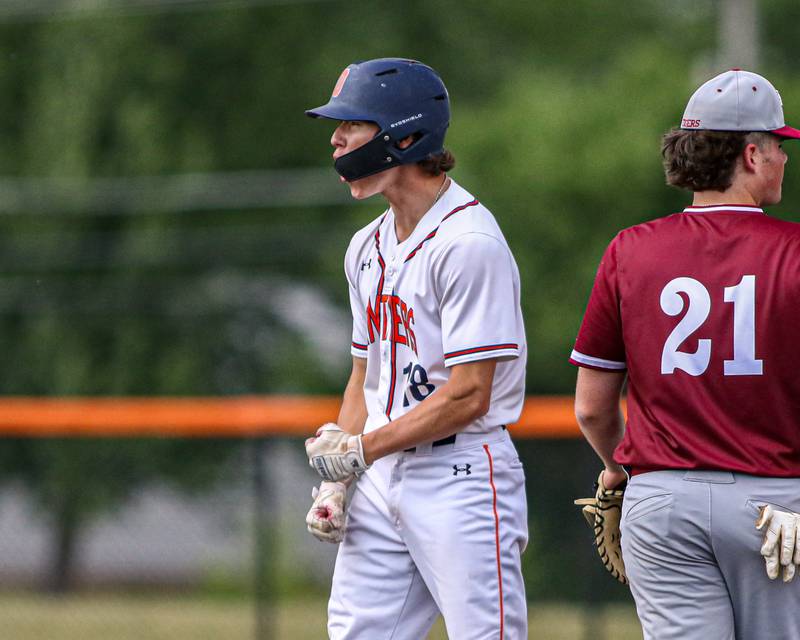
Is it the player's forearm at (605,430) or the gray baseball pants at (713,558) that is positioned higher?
the player's forearm at (605,430)

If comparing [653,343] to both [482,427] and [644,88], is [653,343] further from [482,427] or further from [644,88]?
A: [644,88]

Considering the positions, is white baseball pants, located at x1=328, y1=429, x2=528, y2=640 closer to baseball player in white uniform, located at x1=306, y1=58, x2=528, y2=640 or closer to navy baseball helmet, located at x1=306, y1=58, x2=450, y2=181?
baseball player in white uniform, located at x1=306, y1=58, x2=528, y2=640

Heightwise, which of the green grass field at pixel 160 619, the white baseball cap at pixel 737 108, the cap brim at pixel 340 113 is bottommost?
the green grass field at pixel 160 619

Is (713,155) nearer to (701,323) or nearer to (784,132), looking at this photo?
(784,132)

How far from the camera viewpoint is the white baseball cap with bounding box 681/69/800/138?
3701 millimetres

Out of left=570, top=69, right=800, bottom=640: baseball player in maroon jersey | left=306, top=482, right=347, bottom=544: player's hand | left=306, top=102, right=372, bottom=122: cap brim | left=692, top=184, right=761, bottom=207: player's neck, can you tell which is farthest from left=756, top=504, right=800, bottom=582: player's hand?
left=306, top=102, right=372, bottom=122: cap brim

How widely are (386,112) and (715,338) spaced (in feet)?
4.21

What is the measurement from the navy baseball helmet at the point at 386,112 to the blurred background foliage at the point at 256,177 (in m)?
3.18

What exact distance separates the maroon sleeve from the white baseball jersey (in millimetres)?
300

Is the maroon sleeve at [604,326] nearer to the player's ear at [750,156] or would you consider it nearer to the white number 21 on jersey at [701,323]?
the white number 21 on jersey at [701,323]

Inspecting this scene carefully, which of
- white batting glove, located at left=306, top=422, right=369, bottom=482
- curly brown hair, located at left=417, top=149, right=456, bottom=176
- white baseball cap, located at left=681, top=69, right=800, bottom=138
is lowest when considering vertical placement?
white batting glove, located at left=306, top=422, right=369, bottom=482

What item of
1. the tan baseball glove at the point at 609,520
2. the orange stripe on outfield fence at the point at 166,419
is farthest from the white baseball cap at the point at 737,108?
the orange stripe on outfield fence at the point at 166,419

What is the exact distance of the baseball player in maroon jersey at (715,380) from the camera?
3.55 metres

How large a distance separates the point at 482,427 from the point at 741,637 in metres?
1.02
